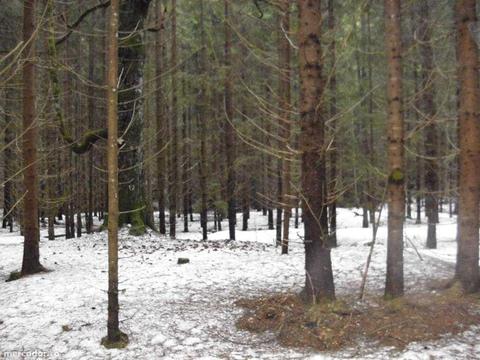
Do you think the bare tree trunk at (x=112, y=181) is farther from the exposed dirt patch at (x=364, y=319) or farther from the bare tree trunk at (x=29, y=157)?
the bare tree trunk at (x=29, y=157)

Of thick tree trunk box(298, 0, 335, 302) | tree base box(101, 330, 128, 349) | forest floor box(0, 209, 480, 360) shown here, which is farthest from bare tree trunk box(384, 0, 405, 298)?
tree base box(101, 330, 128, 349)

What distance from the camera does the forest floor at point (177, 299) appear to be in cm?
532

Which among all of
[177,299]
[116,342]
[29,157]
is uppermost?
[29,157]

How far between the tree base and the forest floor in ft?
0.31

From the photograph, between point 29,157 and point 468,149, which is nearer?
point 468,149

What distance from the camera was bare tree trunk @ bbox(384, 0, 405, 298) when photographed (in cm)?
664

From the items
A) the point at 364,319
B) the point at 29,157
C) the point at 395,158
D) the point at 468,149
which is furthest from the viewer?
the point at 29,157

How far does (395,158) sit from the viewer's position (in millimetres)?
6676

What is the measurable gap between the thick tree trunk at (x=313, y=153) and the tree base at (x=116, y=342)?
114 inches

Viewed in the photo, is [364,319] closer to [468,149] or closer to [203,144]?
[468,149]

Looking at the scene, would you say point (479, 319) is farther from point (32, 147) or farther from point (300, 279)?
point (32, 147)

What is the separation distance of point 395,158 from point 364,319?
102 inches

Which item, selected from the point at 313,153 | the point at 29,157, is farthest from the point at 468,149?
the point at 29,157

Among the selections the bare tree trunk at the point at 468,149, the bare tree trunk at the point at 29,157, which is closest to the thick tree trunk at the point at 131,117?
the bare tree trunk at the point at 29,157
